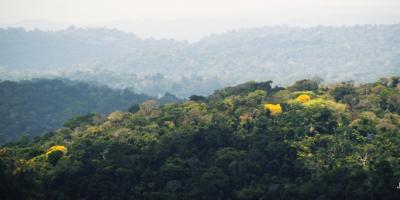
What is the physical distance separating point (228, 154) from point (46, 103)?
288ft

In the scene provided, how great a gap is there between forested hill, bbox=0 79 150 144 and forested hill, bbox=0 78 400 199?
174 ft

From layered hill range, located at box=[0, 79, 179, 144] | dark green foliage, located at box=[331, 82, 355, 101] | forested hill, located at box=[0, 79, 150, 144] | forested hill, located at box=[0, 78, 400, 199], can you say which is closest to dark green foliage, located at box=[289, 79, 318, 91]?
dark green foliage, located at box=[331, 82, 355, 101]

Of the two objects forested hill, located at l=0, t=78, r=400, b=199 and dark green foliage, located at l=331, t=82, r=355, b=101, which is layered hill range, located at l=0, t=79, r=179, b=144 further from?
dark green foliage, located at l=331, t=82, r=355, b=101

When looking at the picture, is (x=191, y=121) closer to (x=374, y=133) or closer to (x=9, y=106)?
(x=374, y=133)

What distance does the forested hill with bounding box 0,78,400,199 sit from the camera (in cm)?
4256

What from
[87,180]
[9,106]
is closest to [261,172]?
[87,180]

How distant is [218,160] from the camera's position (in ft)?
155

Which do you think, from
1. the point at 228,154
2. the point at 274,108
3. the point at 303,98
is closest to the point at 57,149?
the point at 228,154

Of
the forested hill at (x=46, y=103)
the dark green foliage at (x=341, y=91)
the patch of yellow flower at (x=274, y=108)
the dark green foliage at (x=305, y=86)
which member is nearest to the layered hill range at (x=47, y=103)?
the forested hill at (x=46, y=103)

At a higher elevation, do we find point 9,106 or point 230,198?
point 230,198

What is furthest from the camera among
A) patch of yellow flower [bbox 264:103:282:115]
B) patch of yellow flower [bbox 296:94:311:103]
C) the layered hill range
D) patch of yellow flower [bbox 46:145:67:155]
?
the layered hill range

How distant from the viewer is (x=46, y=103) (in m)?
131

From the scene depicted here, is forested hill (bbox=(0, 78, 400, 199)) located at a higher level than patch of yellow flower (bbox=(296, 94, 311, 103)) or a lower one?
lower

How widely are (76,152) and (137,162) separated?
4.20 metres
